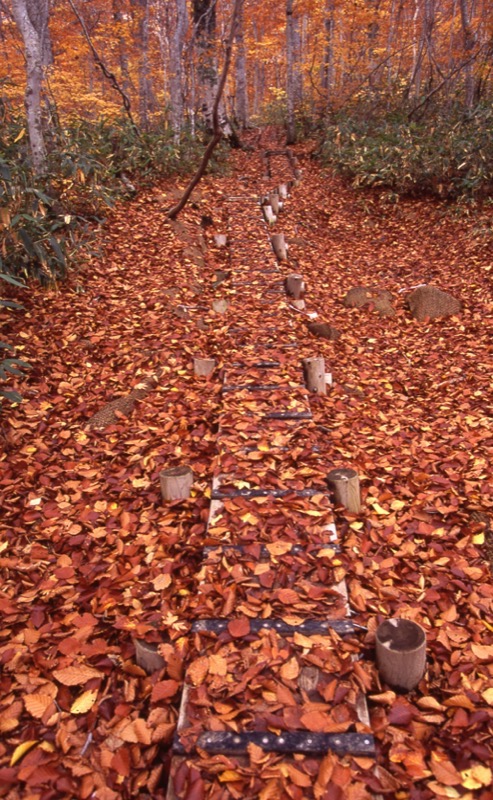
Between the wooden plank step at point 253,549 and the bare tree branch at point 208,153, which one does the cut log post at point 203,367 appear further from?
the bare tree branch at point 208,153

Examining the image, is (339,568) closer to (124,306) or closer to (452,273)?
(124,306)

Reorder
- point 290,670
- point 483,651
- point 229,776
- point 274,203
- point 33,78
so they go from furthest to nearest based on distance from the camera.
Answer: point 274,203 < point 33,78 < point 483,651 < point 290,670 < point 229,776

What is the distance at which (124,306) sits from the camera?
244 inches

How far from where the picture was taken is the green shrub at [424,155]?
365 inches

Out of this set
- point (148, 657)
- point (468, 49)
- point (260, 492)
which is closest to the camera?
point (148, 657)

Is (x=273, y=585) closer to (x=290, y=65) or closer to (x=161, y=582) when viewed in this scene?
(x=161, y=582)

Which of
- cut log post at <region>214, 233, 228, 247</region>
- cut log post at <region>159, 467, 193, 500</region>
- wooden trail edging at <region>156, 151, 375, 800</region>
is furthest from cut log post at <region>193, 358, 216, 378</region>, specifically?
cut log post at <region>214, 233, 228, 247</region>

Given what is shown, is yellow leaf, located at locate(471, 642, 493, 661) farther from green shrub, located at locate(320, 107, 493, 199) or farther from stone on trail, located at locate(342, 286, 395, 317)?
green shrub, located at locate(320, 107, 493, 199)

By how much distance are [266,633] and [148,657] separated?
1.93 feet

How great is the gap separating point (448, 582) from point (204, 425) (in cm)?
226

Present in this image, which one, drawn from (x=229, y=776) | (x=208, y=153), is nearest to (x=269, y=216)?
(x=208, y=153)

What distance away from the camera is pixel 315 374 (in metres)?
4.94

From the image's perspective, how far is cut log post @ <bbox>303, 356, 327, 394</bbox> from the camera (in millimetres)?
4887

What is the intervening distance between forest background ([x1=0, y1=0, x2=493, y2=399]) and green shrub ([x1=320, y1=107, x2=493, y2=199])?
3cm
